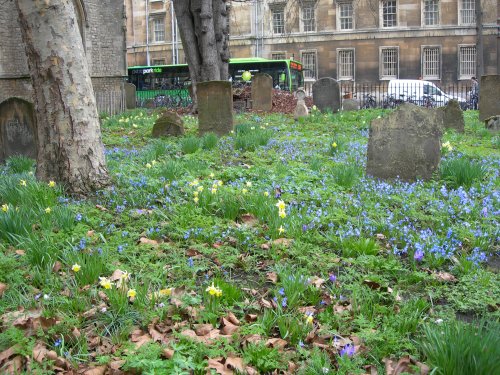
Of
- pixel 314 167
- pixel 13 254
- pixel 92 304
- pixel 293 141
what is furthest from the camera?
pixel 293 141

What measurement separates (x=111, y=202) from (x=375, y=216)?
2437 millimetres

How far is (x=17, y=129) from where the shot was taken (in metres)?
9.20

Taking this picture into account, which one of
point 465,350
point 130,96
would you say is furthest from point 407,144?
point 130,96

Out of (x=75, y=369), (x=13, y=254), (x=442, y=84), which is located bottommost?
(x=75, y=369)

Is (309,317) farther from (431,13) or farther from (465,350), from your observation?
(431,13)

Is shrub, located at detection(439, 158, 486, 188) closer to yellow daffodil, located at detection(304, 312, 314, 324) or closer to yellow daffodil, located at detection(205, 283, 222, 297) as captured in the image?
yellow daffodil, located at detection(304, 312, 314, 324)

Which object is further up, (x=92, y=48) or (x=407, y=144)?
(x=92, y=48)

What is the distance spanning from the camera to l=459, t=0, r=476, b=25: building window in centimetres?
4022

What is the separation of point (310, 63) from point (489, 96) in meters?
30.3

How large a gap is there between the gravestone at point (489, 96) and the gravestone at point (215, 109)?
670 cm

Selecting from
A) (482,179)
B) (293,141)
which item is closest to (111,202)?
(482,179)

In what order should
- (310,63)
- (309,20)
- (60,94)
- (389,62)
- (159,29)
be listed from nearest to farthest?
(60,94) < (389,62) < (309,20) < (310,63) < (159,29)

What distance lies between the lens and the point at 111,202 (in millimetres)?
5422

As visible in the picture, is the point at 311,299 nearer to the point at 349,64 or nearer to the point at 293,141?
the point at 293,141
